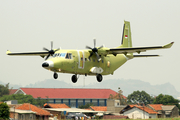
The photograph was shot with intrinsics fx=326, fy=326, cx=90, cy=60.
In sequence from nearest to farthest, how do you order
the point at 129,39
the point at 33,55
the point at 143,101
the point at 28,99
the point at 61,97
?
1. the point at 33,55
2. the point at 129,39
3. the point at 28,99
4. the point at 143,101
5. the point at 61,97

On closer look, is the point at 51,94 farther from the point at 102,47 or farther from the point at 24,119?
the point at 102,47

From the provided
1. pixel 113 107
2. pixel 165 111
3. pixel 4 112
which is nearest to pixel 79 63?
pixel 4 112

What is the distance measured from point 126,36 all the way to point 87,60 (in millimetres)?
10223

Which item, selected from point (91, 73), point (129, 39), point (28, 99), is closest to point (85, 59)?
point (91, 73)

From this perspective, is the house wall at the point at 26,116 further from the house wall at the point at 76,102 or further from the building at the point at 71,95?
the house wall at the point at 76,102

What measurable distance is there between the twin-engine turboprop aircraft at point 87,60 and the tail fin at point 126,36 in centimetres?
244

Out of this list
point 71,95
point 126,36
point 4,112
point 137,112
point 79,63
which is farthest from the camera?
point 71,95

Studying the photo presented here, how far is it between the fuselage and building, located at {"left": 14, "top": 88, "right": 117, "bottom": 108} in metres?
103

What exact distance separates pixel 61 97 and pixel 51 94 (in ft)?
15.5

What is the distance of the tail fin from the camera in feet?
135

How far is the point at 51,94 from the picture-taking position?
14362 centimetres

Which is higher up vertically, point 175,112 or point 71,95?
point 71,95

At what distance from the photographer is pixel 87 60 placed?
33094 mm

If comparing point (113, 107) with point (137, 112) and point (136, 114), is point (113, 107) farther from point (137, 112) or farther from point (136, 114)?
point (136, 114)
